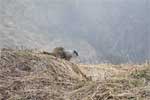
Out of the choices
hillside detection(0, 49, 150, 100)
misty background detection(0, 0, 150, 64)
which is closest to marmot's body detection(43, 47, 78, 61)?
hillside detection(0, 49, 150, 100)

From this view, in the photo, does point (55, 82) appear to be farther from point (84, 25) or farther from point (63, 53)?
point (84, 25)

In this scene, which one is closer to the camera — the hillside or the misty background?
the hillside

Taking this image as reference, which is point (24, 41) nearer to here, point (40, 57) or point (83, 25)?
point (83, 25)

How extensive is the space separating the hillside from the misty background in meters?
29.3

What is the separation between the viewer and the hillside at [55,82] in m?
3.21

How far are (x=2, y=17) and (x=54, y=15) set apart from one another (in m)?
7.19

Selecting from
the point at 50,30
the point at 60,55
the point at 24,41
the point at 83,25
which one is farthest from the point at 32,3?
the point at 60,55

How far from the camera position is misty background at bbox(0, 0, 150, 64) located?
118 feet

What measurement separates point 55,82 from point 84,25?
125 feet

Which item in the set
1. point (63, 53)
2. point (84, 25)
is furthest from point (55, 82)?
point (84, 25)

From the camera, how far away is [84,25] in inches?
1650

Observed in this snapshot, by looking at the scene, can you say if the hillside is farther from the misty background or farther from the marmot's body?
the misty background

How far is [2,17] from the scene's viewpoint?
35312 millimetres

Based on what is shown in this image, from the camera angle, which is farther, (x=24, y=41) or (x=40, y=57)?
(x=24, y=41)
